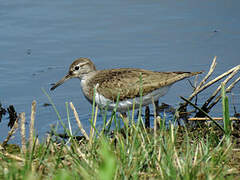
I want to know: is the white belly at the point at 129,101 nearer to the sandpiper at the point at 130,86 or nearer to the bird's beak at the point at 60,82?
the sandpiper at the point at 130,86

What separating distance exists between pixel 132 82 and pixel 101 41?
250 centimetres

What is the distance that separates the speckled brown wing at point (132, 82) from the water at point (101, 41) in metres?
0.62

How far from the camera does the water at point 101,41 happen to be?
8336 millimetres

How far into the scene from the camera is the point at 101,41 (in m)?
9.55

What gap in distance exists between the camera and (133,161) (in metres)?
3.97

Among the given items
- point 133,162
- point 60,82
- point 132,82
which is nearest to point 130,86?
point 132,82

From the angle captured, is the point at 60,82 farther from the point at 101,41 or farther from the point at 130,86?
the point at 101,41

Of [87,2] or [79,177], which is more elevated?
[87,2]

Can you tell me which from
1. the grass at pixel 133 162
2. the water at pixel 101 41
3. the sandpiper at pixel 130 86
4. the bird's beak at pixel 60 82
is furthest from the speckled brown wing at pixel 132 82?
the grass at pixel 133 162

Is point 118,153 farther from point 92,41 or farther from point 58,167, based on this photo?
point 92,41

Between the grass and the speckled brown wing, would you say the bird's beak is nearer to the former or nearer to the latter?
the speckled brown wing

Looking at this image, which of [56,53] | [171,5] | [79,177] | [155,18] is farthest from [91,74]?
[79,177]

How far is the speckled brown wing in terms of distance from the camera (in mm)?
7168

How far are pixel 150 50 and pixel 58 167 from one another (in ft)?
17.8
